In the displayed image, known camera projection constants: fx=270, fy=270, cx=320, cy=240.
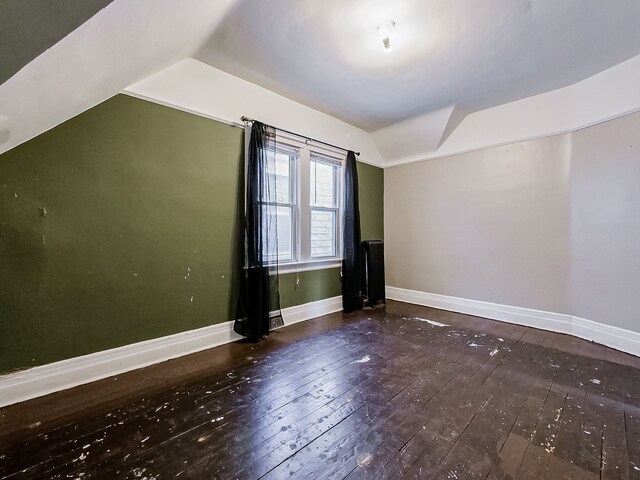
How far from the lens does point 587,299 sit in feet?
9.10

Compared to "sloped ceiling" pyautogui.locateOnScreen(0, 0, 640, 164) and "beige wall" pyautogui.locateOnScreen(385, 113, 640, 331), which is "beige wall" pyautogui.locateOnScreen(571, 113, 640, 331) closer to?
"beige wall" pyautogui.locateOnScreen(385, 113, 640, 331)

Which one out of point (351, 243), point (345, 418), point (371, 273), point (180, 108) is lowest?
point (345, 418)

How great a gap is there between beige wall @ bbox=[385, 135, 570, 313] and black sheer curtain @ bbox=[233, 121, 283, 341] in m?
2.33

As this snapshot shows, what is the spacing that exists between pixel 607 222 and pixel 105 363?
4583mm

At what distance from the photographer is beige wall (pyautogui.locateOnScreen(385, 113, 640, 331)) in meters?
2.54

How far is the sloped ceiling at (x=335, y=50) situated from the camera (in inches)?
49.1

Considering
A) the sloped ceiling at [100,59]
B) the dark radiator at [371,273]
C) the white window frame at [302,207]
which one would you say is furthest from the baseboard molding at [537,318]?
the sloped ceiling at [100,59]

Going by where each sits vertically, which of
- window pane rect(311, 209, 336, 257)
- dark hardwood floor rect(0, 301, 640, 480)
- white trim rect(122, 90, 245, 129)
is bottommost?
dark hardwood floor rect(0, 301, 640, 480)

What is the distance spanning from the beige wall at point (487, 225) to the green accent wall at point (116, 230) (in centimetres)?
269

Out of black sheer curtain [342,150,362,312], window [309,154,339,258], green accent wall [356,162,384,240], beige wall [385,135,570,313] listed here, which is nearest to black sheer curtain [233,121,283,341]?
window [309,154,339,258]

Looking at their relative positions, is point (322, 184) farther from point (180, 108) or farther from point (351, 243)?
point (180, 108)

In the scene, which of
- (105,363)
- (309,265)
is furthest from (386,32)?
(105,363)

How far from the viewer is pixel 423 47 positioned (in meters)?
2.24

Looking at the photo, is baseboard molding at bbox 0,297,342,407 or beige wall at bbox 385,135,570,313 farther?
beige wall at bbox 385,135,570,313
